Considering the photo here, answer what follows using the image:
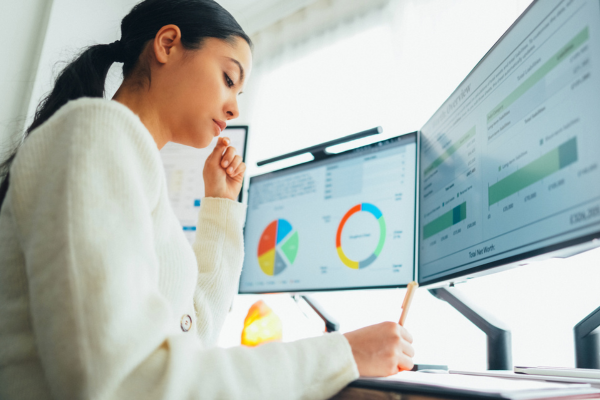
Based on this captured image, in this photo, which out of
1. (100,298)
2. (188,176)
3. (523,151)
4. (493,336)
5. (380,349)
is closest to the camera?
(100,298)

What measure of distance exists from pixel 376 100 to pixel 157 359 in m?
1.49

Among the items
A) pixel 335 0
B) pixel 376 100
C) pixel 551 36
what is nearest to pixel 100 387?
pixel 551 36

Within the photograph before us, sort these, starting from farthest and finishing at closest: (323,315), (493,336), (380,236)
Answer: (323,315) → (380,236) → (493,336)

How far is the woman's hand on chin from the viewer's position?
116cm

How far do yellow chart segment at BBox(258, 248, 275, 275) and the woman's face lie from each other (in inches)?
22.7

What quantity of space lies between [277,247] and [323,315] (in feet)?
0.83

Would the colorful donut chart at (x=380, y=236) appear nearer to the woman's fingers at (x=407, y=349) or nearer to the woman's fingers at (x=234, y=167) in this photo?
the woman's fingers at (x=234, y=167)

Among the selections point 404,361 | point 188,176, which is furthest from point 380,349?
point 188,176

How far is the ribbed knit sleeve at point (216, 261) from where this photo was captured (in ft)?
3.16

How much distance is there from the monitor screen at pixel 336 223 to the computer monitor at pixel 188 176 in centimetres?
50

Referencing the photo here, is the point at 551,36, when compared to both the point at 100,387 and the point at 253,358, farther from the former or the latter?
the point at 100,387

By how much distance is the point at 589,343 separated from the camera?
0.77 metres

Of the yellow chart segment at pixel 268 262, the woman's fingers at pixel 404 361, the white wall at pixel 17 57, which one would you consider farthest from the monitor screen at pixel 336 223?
the white wall at pixel 17 57

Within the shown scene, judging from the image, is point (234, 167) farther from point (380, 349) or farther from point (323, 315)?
point (380, 349)
